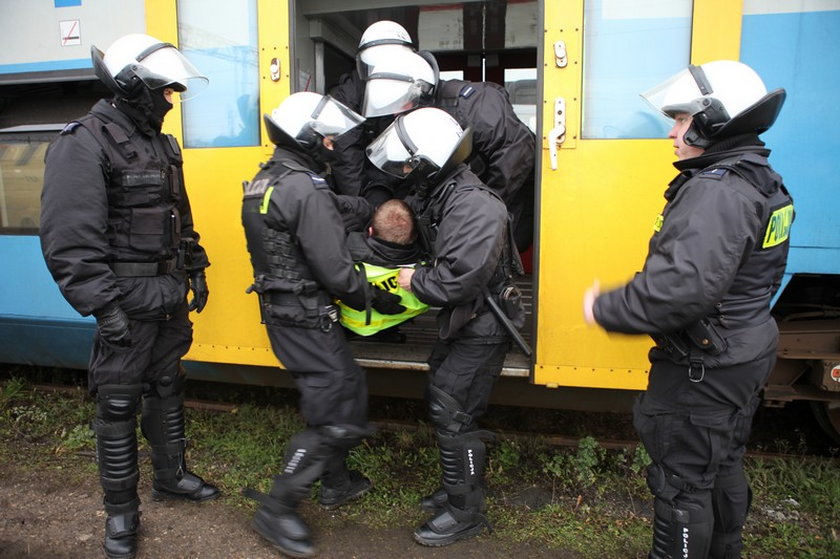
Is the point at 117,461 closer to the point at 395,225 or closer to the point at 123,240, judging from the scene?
the point at 123,240

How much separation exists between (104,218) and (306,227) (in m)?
0.79

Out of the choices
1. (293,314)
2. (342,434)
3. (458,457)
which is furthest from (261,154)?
(458,457)

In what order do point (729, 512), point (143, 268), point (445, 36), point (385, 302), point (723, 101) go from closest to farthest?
point (723, 101)
point (729, 512)
point (143, 268)
point (385, 302)
point (445, 36)

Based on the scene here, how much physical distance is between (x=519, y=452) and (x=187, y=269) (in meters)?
2.01

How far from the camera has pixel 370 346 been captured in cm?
341

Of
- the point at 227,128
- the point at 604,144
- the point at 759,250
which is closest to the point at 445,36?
the point at 227,128

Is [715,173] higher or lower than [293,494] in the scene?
higher

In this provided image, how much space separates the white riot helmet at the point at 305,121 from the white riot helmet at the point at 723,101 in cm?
133

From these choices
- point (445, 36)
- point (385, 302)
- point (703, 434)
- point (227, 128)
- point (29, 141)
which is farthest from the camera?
point (445, 36)

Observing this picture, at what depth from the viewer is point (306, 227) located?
8.16 feet

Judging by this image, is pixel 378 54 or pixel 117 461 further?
pixel 378 54

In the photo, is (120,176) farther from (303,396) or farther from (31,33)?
(31,33)

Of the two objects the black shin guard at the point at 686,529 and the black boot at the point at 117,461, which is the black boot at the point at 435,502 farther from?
the black boot at the point at 117,461

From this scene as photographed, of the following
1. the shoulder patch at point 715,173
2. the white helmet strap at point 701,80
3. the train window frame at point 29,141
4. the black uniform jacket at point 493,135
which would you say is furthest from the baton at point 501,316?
the train window frame at point 29,141
